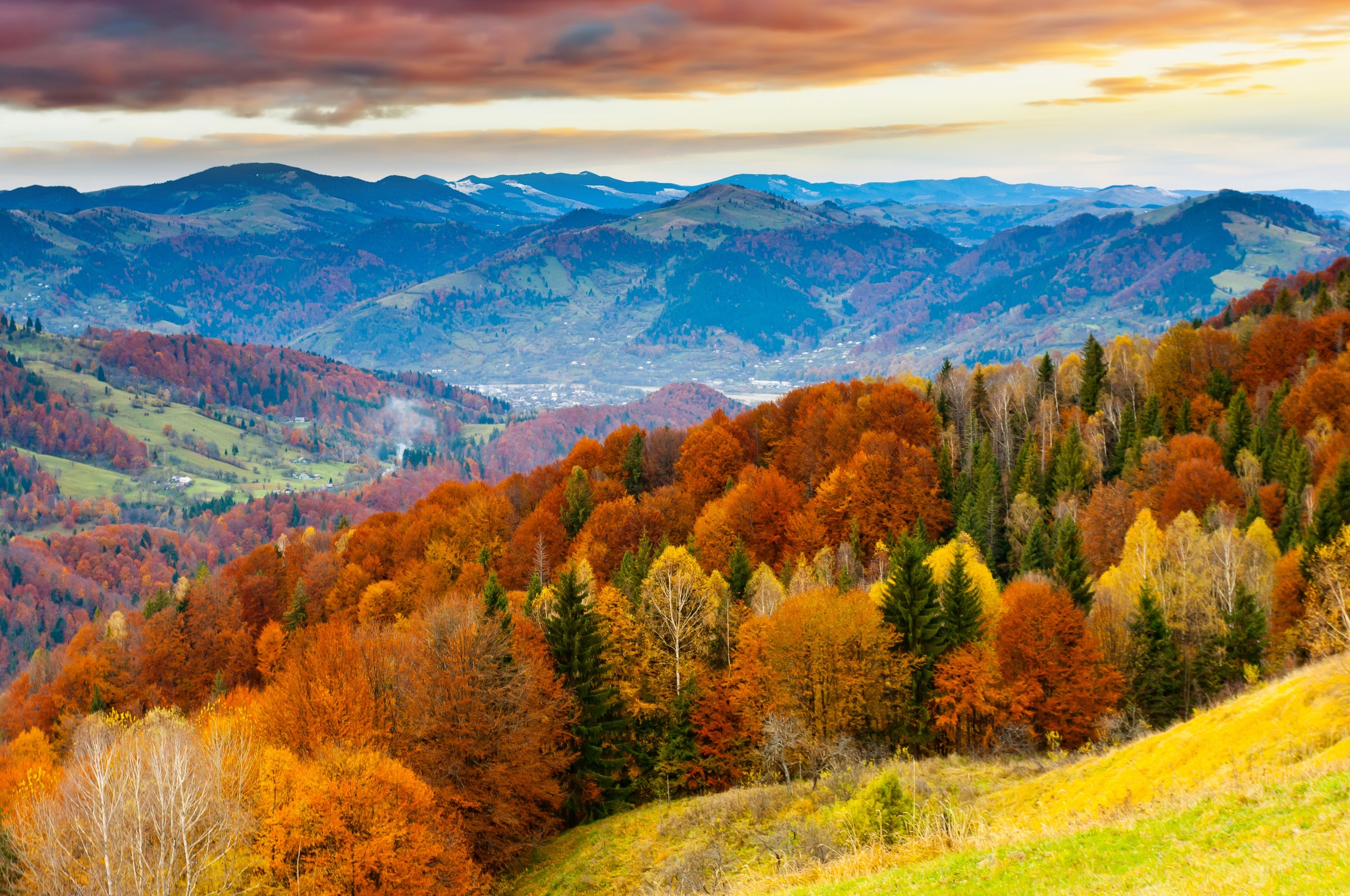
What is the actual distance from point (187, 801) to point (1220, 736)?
130 feet

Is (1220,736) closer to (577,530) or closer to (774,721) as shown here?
(774,721)

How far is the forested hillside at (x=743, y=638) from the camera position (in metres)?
40.6

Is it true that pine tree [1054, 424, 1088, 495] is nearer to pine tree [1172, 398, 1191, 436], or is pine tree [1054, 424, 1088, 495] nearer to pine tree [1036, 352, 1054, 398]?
pine tree [1172, 398, 1191, 436]

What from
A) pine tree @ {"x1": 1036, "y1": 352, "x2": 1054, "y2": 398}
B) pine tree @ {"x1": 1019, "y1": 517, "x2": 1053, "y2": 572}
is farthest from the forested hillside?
pine tree @ {"x1": 1036, "y1": 352, "x2": 1054, "y2": 398}

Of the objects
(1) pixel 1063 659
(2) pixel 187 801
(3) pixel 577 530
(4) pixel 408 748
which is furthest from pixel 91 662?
(1) pixel 1063 659

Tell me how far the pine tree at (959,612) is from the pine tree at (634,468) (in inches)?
2782

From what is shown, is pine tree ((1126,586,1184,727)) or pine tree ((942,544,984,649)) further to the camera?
pine tree ((942,544,984,649))

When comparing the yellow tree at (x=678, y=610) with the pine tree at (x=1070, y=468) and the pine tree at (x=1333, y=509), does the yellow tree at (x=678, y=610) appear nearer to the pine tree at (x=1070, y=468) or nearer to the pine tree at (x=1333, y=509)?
the pine tree at (x=1333, y=509)

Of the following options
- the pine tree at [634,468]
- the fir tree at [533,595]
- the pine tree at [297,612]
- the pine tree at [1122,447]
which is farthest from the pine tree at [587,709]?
the pine tree at [1122,447]

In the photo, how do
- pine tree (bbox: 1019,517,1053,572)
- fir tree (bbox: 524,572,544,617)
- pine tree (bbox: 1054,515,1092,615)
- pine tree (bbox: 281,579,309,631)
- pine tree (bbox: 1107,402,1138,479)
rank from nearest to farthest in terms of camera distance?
pine tree (bbox: 1054,515,1092,615), fir tree (bbox: 524,572,544,617), pine tree (bbox: 1019,517,1053,572), pine tree (bbox: 281,579,309,631), pine tree (bbox: 1107,402,1138,479)

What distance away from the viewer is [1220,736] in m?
37.1

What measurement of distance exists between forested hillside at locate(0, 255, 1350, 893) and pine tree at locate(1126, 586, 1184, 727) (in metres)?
0.21

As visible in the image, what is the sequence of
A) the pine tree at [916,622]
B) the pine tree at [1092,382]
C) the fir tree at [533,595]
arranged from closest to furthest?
the pine tree at [916,622] < the fir tree at [533,595] < the pine tree at [1092,382]

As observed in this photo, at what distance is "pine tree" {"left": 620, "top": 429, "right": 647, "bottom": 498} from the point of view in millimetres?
128875
